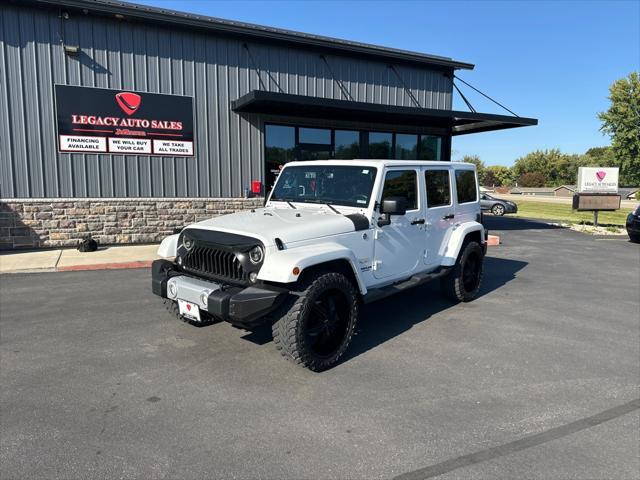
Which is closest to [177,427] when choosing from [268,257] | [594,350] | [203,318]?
[203,318]

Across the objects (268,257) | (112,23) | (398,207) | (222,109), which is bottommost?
(268,257)

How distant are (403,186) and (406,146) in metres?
11.0

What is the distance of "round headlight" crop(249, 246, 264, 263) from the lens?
13.0 ft

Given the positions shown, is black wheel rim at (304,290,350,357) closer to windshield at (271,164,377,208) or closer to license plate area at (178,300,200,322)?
license plate area at (178,300,200,322)

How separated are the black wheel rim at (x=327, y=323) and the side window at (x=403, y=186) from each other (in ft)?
4.44

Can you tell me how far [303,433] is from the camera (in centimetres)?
314

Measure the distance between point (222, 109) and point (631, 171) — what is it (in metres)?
52.8

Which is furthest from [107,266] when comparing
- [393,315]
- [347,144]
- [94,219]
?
[347,144]

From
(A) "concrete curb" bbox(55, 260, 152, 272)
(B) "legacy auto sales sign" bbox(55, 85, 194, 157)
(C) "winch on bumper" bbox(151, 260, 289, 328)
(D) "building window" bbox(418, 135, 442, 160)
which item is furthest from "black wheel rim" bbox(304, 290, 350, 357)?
(D) "building window" bbox(418, 135, 442, 160)

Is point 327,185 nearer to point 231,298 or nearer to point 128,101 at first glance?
point 231,298

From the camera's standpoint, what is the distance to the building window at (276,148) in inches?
518

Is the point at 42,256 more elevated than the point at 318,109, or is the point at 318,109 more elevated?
the point at 318,109

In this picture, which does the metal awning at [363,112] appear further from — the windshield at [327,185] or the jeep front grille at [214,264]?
the jeep front grille at [214,264]

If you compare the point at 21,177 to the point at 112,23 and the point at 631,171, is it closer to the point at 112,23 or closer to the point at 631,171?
the point at 112,23
